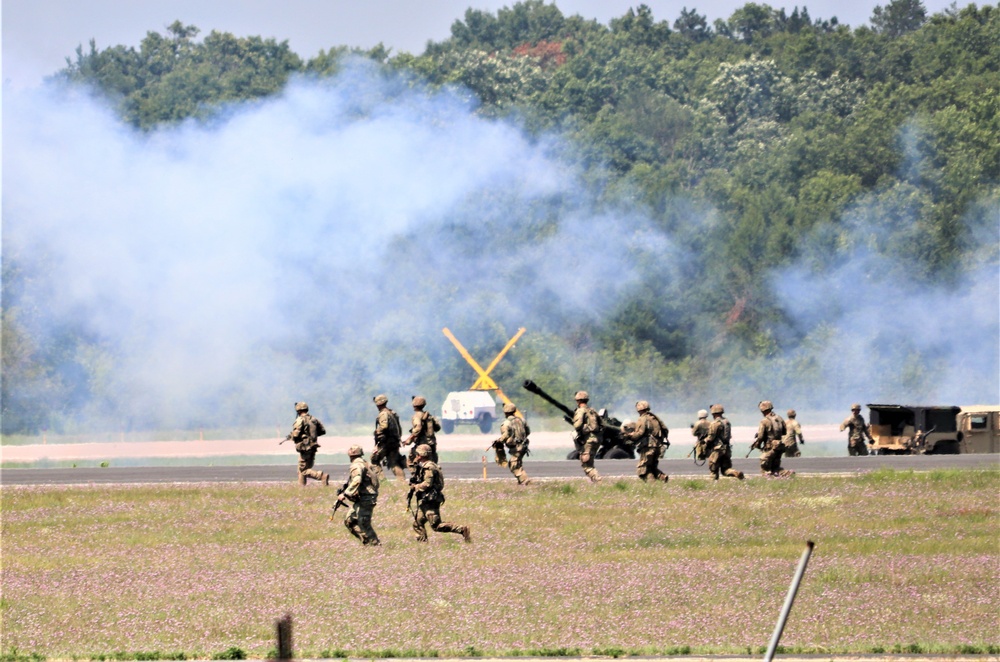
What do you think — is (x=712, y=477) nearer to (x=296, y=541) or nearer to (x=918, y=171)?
(x=296, y=541)

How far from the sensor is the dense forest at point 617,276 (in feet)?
201

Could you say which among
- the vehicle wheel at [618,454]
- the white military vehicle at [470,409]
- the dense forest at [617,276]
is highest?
the dense forest at [617,276]

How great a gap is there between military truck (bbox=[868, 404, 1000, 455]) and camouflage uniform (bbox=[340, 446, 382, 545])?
73.6 ft

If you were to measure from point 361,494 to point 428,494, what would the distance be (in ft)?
3.30

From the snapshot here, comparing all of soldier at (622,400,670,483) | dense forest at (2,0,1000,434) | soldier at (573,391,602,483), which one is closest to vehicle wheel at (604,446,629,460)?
soldier at (622,400,670,483)

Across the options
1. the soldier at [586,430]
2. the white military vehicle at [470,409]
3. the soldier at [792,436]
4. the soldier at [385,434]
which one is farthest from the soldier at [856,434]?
the white military vehicle at [470,409]

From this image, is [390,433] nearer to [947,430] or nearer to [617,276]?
[947,430]

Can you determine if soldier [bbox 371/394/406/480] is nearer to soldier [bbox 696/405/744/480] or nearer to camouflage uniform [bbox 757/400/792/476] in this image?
soldier [bbox 696/405/744/480]

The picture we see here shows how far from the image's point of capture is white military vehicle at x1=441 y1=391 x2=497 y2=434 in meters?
58.8

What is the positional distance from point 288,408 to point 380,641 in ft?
156

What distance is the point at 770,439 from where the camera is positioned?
31.1m

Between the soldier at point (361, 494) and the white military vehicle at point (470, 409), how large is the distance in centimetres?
3609

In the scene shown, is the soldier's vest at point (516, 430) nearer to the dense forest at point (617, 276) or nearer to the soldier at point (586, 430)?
the soldier at point (586, 430)

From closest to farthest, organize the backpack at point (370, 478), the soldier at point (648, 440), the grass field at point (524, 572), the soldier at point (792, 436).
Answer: the grass field at point (524, 572)
the backpack at point (370, 478)
the soldier at point (648, 440)
the soldier at point (792, 436)
